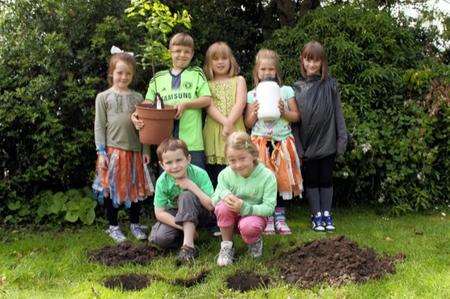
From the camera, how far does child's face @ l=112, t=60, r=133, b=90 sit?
510cm

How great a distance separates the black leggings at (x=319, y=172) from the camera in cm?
539

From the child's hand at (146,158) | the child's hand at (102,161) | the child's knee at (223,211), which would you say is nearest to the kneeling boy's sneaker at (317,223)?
the child's knee at (223,211)

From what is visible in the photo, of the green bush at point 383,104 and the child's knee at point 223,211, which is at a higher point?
the green bush at point 383,104

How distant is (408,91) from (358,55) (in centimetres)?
68

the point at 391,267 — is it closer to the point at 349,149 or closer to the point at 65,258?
the point at 349,149

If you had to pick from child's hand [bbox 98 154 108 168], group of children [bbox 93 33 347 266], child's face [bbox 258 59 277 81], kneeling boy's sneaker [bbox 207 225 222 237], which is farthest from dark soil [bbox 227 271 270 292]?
child's face [bbox 258 59 277 81]

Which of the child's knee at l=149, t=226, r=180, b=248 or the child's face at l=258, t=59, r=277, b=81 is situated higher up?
the child's face at l=258, t=59, r=277, b=81

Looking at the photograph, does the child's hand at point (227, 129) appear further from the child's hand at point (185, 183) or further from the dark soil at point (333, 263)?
the dark soil at point (333, 263)

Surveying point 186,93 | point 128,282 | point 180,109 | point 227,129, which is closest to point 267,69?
point 227,129

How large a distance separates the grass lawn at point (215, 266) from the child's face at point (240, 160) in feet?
2.25

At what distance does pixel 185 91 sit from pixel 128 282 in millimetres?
1762

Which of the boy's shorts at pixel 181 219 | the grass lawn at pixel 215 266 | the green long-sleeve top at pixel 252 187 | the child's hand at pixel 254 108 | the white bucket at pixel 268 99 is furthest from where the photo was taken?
the child's hand at pixel 254 108

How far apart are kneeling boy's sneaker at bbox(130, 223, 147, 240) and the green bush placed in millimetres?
2001

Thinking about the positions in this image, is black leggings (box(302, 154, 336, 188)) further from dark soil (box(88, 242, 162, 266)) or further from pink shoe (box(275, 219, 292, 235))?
dark soil (box(88, 242, 162, 266))
